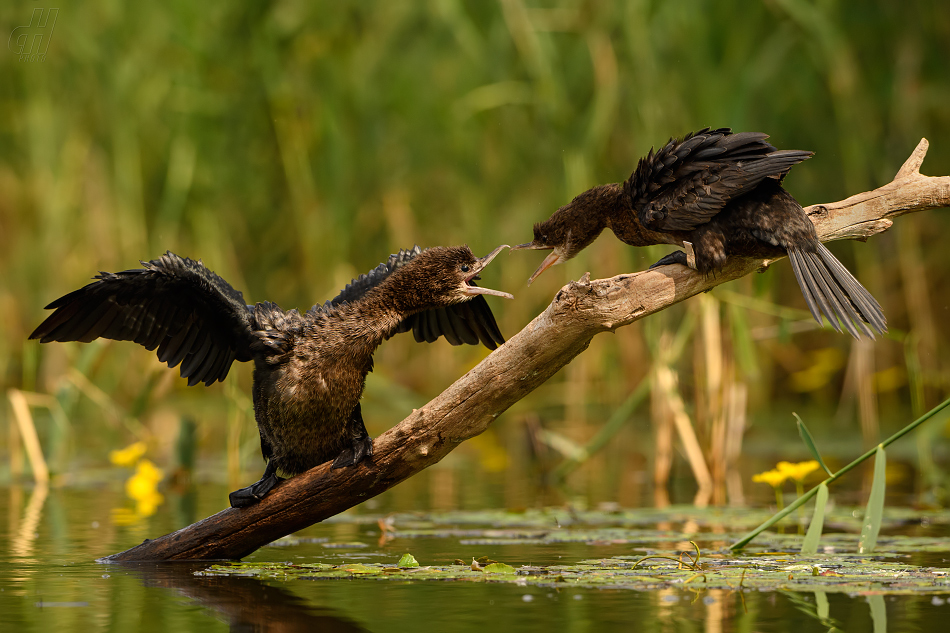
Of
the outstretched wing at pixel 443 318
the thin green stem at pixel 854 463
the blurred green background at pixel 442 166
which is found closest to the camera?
the thin green stem at pixel 854 463

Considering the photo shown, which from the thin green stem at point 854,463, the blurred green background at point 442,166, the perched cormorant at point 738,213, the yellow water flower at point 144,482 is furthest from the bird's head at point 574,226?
the yellow water flower at point 144,482

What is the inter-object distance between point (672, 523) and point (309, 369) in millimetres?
1922

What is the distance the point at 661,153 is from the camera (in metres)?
3.90

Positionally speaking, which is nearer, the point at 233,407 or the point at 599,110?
the point at 233,407

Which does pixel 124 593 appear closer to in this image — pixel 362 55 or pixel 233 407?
pixel 233 407

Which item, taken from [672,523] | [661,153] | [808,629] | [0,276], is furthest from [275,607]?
[0,276]

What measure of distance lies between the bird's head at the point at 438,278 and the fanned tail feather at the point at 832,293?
1000 millimetres

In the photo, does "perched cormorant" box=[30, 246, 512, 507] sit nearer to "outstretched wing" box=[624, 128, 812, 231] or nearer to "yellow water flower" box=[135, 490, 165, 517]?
"outstretched wing" box=[624, 128, 812, 231]

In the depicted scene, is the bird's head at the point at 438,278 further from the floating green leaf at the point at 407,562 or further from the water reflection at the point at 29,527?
the water reflection at the point at 29,527

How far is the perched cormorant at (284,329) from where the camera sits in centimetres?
382

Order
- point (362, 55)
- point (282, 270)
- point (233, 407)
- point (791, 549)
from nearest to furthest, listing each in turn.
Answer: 1. point (791, 549)
2. point (233, 407)
3. point (362, 55)
4. point (282, 270)

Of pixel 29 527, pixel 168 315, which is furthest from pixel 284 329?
pixel 29 527

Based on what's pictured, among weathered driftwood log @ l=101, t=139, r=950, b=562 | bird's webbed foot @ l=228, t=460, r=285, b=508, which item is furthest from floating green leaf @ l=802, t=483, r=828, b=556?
bird's webbed foot @ l=228, t=460, r=285, b=508

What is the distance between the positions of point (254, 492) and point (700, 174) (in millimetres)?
1786
